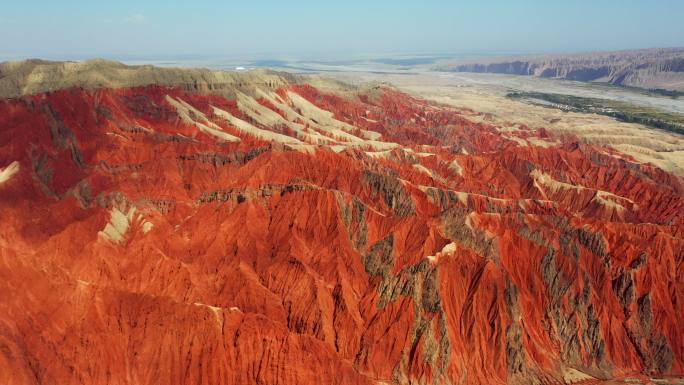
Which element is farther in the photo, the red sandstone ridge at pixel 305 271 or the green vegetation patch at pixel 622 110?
the green vegetation patch at pixel 622 110

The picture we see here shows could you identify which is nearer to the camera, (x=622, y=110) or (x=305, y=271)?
(x=305, y=271)

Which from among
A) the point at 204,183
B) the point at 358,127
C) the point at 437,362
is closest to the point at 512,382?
the point at 437,362

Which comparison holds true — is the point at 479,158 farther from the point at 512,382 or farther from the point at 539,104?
the point at 539,104

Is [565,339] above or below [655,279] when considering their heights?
below

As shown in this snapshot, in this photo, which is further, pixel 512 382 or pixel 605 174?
pixel 605 174

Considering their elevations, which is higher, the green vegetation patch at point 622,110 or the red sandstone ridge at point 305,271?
the red sandstone ridge at point 305,271

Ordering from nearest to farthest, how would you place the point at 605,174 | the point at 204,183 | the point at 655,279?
the point at 655,279 < the point at 204,183 < the point at 605,174

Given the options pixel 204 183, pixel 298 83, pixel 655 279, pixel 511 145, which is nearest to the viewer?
pixel 655 279

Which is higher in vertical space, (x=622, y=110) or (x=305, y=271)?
(x=305, y=271)
